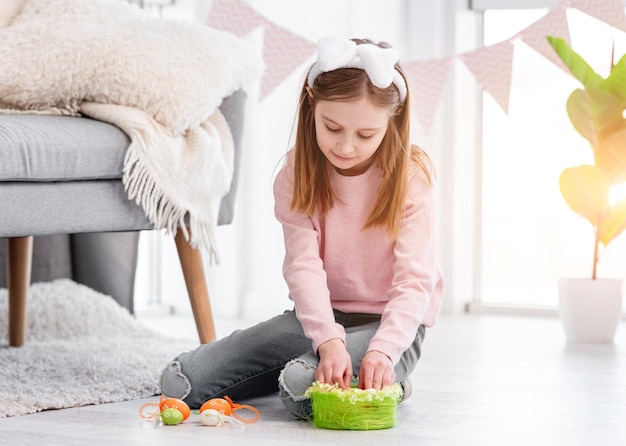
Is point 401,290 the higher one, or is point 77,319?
point 401,290

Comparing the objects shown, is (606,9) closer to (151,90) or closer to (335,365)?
(151,90)

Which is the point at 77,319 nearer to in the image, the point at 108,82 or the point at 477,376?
the point at 108,82

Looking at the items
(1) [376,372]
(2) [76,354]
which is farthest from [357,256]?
(2) [76,354]

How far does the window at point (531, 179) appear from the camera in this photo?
2.91 m

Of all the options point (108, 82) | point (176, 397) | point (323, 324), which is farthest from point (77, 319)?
point (323, 324)

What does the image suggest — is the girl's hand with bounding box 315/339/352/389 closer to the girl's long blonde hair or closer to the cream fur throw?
the girl's long blonde hair

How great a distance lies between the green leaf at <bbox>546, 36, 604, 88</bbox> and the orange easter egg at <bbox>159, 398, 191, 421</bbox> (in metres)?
1.32

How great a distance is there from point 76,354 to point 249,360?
1.84ft

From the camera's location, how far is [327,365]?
136 cm

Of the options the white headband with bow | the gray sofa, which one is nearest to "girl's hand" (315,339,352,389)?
the white headband with bow

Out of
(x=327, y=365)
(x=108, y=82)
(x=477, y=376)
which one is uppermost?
(x=108, y=82)

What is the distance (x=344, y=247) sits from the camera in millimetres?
1543

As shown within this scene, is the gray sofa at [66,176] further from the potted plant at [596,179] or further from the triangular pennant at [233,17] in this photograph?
the potted plant at [596,179]

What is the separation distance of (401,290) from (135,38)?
2.70 feet
